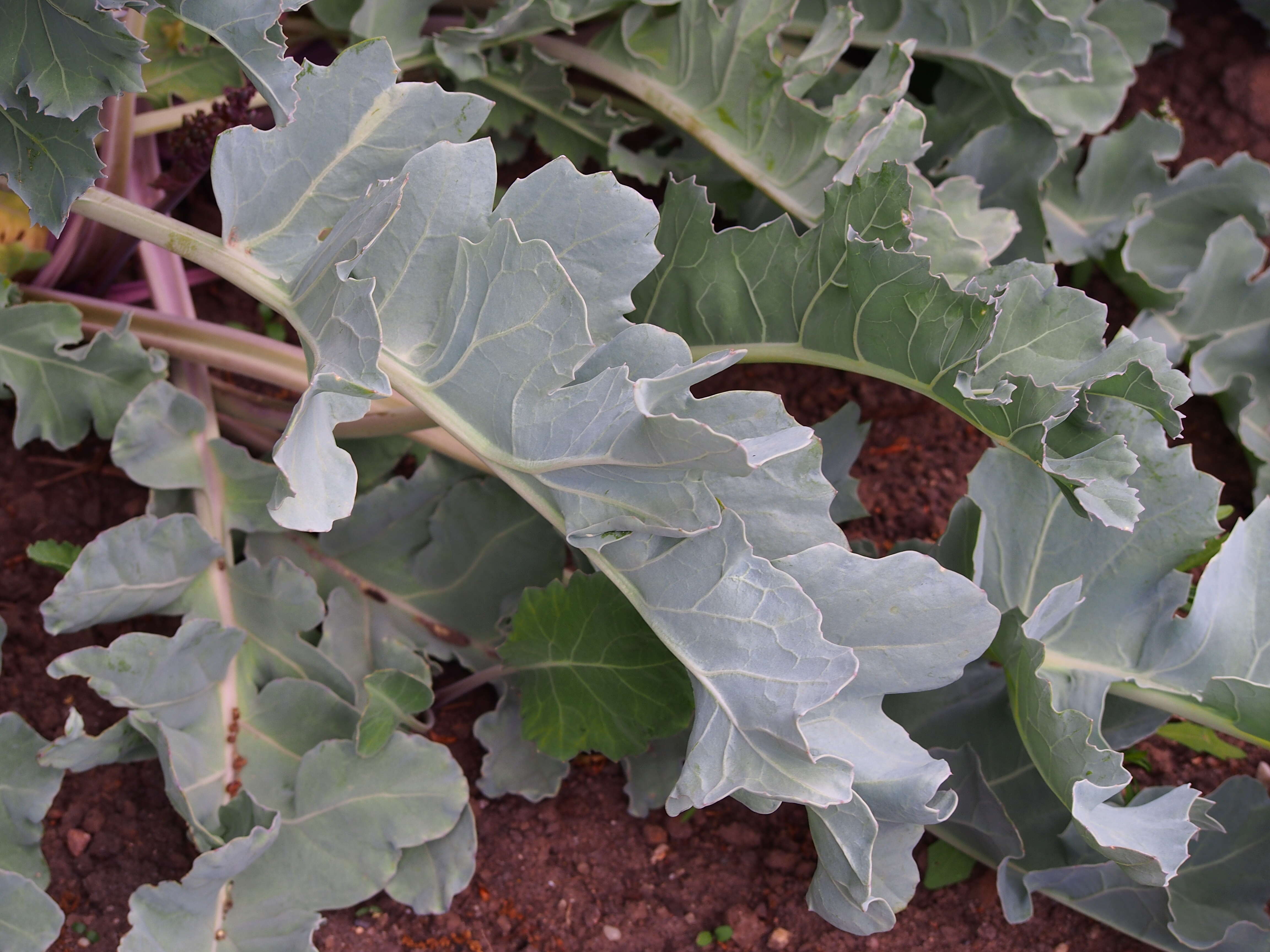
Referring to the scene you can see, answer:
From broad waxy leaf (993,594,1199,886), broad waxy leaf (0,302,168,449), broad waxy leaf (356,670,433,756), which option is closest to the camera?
broad waxy leaf (993,594,1199,886)

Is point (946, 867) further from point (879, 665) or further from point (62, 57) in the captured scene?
point (62, 57)

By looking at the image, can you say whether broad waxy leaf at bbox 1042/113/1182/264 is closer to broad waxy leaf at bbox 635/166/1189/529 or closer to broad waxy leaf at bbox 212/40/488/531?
broad waxy leaf at bbox 635/166/1189/529

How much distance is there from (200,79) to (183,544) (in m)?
0.75

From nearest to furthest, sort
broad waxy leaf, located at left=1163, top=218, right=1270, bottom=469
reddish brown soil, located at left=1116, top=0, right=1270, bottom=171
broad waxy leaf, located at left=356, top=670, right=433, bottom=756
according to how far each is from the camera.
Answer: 1. broad waxy leaf, located at left=356, top=670, right=433, bottom=756
2. broad waxy leaf, located at left=1163, top=218, right=1270, bottom=469
3. reddish brown soil, located at left=1116, top=0, right=1270, bottom=171

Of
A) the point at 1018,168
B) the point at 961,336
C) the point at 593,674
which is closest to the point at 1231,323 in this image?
the point at 1018,168

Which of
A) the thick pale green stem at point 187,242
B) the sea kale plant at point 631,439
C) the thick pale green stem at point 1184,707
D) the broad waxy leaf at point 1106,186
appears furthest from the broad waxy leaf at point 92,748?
the broad waxy leaf at point 1106,186

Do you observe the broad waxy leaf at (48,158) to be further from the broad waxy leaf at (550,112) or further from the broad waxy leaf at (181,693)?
the broad waxy leaf at (550,112)

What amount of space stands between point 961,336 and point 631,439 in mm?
Result: 376

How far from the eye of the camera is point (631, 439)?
85 centimetres

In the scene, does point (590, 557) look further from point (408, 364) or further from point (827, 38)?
point (827, 38)

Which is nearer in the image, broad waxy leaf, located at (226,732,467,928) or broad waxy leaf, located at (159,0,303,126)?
broad waxy leaf, located at (159,0,303,126)

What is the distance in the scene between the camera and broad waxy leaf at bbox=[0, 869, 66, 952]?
107cm

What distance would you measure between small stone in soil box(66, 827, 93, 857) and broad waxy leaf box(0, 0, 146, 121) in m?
0.83

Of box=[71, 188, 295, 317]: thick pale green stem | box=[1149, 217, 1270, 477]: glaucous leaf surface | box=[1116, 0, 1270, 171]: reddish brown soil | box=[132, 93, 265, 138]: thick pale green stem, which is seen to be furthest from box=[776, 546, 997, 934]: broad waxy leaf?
box=[1116, 0, 1270, 171]: reddish brown soil
